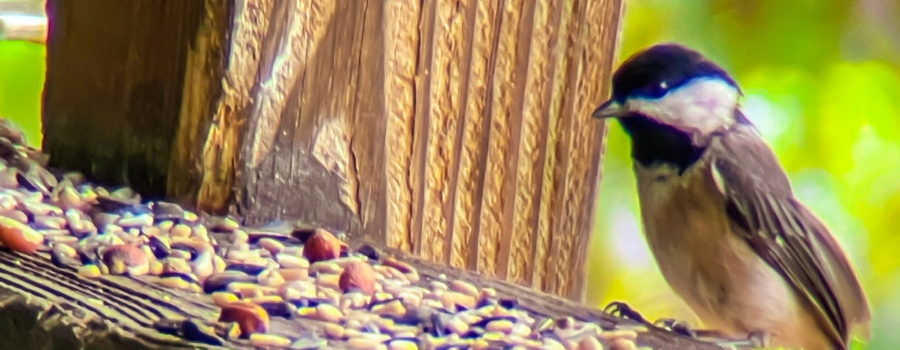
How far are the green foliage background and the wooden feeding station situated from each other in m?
0.73

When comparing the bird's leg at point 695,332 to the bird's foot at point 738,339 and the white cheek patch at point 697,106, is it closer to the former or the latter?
the bird's foot at point 738,339

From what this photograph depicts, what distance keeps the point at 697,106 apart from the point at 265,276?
720mm

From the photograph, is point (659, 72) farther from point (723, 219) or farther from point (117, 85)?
point (117, 85)

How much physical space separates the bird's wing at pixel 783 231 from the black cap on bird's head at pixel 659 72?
87mm

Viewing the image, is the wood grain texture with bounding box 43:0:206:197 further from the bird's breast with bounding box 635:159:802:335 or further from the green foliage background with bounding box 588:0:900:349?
the green foliage background with bounding box 588:0:900:349

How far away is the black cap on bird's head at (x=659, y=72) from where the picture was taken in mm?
1396

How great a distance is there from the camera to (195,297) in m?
0.89

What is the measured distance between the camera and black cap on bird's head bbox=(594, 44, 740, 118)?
4.58 ft

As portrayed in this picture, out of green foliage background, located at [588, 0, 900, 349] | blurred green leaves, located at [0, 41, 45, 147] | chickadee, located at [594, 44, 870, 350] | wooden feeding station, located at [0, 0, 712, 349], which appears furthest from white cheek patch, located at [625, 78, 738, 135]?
blurred green leaves, located at [0, 41, 45, 147]

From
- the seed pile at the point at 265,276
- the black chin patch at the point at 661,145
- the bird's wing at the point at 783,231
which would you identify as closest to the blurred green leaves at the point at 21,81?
the seed pile at the point at 265,276

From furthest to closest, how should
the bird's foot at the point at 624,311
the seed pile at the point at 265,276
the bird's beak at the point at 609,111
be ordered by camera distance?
the bird's beak at the point at 609,111
the bird's foot at the point at 624,311
the seed pile at the point at 265,276

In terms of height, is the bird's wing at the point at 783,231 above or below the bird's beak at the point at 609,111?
below

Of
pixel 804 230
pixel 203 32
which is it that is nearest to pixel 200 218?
pixel 203 32

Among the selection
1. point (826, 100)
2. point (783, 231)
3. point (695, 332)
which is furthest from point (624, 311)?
point (826, 100)
